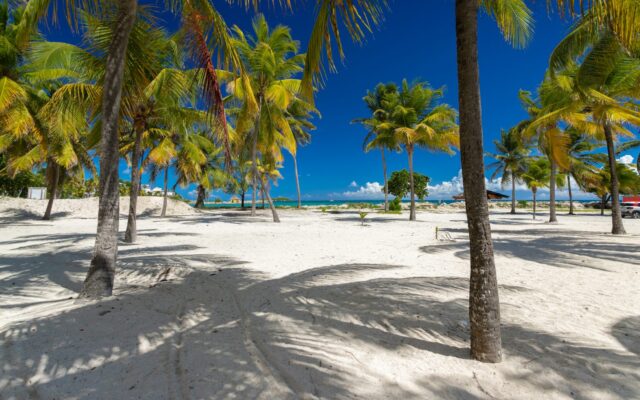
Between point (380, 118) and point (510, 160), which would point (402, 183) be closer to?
point (510, 160)

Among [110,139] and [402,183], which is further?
[402,183]

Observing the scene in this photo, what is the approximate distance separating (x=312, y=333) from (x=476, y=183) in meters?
2.18

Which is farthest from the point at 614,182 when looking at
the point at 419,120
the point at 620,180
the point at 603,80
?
the point at 620,180

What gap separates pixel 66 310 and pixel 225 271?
242 centimetres

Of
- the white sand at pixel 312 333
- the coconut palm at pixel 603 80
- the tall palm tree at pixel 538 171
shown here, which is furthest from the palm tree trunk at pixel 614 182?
the tall palm tree at pixel 538 171

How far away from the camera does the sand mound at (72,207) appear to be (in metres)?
18.8

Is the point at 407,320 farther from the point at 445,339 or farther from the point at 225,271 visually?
the point at 225,271

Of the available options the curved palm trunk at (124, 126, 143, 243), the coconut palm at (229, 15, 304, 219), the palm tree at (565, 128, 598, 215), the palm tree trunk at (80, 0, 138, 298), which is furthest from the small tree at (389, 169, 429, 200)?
the palm tree trunk at (80, 0, 138, 298)

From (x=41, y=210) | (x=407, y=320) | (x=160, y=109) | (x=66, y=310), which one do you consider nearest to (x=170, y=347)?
(x=66, y=310)

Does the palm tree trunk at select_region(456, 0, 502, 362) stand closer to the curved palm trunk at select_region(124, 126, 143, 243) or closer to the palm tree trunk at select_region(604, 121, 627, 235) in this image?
the curved palm trunk at select_region(124, 126, 143, 243)

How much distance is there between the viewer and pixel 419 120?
18.3 metres

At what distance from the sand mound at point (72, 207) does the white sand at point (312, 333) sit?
19.4m

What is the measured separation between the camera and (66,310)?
3.35 m

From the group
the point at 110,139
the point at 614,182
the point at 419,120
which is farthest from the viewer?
the point at 419,120
